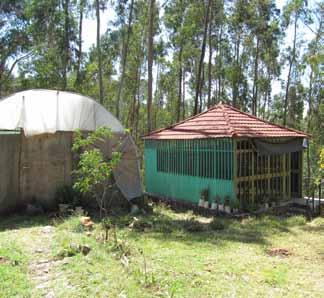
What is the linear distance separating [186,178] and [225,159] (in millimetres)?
1865

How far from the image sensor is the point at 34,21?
21219 mm

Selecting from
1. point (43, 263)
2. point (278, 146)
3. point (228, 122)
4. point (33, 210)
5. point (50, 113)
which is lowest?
point (43, 263)

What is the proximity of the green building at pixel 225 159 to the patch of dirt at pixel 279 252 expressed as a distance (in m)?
3.50

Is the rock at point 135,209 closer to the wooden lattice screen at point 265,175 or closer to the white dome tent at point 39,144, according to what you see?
the white dome tent at point 39,144

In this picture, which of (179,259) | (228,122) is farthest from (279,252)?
(228,122)

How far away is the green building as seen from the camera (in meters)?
11.5

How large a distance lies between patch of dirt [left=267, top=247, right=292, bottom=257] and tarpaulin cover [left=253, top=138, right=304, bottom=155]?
170 inches

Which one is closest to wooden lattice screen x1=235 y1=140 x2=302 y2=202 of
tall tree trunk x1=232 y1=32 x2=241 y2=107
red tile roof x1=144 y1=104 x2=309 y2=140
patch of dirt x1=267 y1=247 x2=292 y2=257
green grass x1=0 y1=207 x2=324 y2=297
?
red tile roof x1=144 y1=104 x2=309 y2=140

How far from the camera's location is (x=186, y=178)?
12867mm

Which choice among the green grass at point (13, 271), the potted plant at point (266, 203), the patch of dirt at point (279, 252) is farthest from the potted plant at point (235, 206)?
the green grass at point (13, 271)

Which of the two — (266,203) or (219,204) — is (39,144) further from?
(266,203)

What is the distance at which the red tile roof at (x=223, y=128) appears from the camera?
1159cm

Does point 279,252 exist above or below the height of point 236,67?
below

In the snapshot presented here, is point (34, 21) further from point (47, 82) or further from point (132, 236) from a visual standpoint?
point (132, 236)
